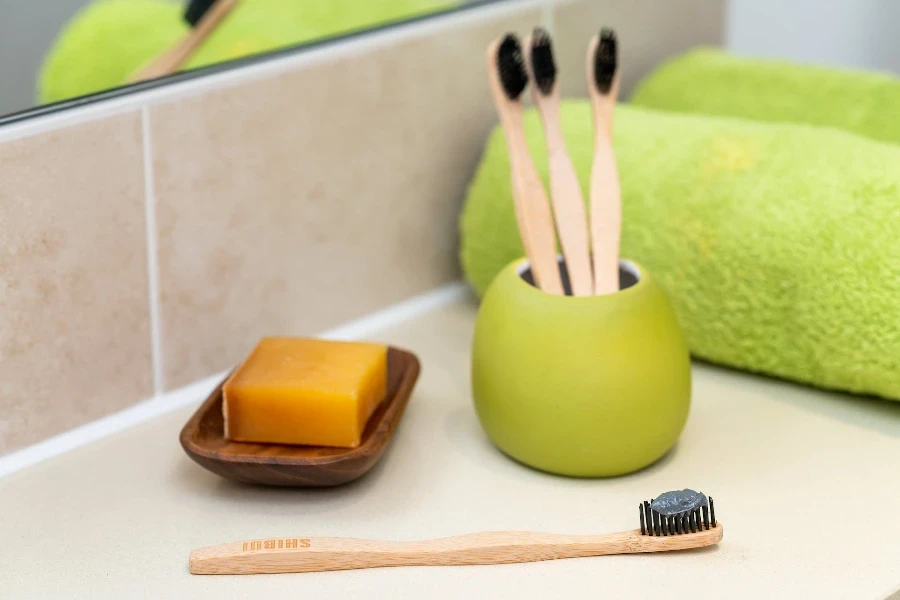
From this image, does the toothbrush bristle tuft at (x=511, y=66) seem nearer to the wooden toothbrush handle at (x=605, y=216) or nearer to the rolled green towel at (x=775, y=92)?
the wooden toothbrush handle at (x=605, y=216)

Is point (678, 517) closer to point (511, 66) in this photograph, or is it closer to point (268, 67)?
point (511, 66)

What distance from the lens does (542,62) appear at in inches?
22.9

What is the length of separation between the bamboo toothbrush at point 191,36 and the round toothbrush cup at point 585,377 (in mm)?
236

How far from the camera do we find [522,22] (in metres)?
0.82

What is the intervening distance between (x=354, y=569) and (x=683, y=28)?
60 centimetres

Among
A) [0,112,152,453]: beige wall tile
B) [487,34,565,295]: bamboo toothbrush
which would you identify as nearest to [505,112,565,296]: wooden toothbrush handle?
[487,34,565,295]: bamboo toothbrush

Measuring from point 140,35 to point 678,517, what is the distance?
411 mm

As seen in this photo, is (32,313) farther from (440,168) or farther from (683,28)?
(683,28)

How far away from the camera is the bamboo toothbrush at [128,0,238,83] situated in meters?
0.65

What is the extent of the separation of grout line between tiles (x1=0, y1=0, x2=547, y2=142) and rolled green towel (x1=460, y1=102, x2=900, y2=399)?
11 cm

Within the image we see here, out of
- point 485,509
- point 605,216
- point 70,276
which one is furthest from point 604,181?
point 70,276

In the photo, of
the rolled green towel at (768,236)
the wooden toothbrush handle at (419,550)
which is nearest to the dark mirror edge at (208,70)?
the rolled green towel at (768,236)

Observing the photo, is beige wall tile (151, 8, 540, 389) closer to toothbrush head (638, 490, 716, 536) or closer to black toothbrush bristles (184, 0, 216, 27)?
black toothbrush bristles (184, 0, 216, 27)

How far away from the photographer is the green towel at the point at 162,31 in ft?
Answer: 2.05
